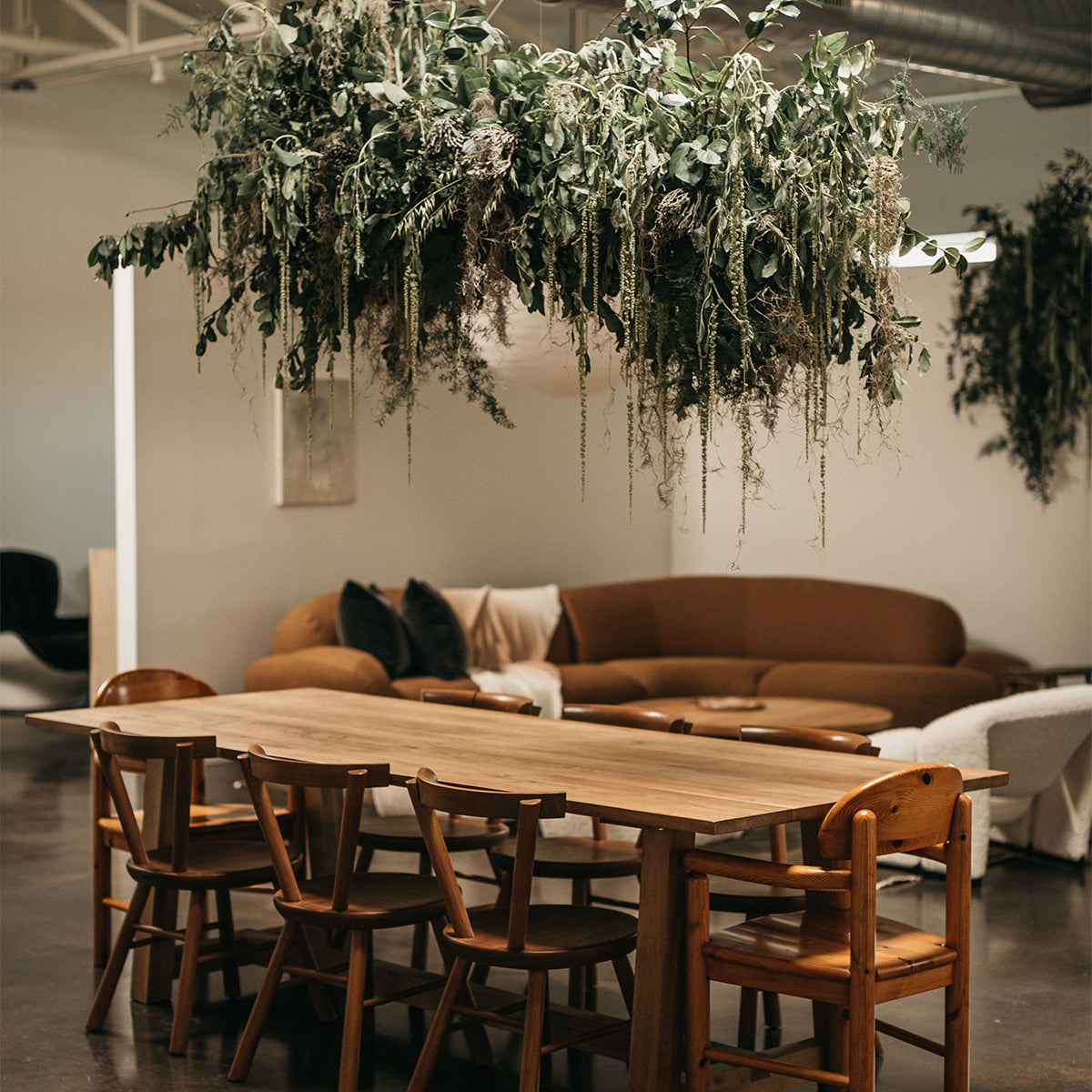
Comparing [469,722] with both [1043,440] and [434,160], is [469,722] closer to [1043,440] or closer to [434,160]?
[434,160]

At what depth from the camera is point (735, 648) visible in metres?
9.59

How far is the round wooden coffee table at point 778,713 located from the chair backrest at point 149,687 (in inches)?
98.9

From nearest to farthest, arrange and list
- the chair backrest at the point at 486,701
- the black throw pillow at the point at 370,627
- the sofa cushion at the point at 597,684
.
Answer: the chair backrest at the point at 486,701 → the black throw pillow at the point at 370,627 → the sofa cushion at the point at 597,684

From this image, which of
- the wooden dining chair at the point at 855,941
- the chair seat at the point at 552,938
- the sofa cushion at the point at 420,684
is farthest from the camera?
the sofa cushion at the point at 420,684

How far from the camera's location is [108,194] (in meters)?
10.5

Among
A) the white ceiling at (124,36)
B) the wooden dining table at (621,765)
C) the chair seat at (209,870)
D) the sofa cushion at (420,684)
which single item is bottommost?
the chair seat at (209,870)

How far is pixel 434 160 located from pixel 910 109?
1115 mm

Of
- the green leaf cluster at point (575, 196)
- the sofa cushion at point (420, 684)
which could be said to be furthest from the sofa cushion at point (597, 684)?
the green leaf cluster at point (575, 196)

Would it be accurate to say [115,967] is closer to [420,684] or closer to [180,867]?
[180,867]

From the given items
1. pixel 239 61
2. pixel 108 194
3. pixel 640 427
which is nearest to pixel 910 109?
pixel 640 427

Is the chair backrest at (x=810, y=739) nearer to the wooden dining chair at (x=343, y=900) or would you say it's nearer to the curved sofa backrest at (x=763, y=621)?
the wooden dining chair at (x=343, y=900)

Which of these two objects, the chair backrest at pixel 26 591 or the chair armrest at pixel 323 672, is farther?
the chair backrest at pixel 26 591

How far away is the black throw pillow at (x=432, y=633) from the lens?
8.23 meters

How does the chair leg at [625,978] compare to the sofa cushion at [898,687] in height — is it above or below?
below
